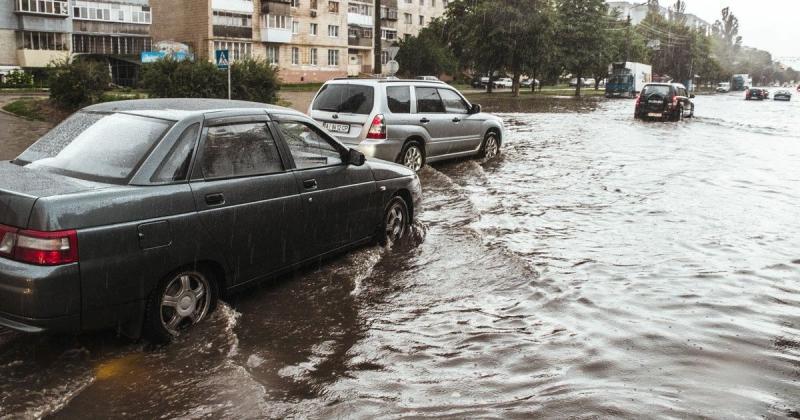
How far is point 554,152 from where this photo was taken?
58.0 feet

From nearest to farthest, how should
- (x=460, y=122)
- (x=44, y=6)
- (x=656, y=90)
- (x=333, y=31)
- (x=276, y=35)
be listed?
(x=460, y=122)
(x=656, y=90)
(x=44, y=6)
(x=276, y=35)
(x=333, y=31)

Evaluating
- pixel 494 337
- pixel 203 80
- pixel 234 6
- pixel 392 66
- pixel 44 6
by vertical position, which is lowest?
A: pixel 494 337

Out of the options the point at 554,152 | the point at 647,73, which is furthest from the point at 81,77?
the point at 647,73

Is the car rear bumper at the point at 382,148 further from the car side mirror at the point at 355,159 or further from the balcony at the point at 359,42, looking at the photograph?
the balcony at the point at 359,42

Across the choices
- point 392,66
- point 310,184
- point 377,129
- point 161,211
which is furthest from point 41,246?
point 392,66

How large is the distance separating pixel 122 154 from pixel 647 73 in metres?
75.2

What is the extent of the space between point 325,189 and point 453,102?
8078mm

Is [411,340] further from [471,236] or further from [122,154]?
[471,236]

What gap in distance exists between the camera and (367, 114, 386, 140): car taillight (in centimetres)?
1158

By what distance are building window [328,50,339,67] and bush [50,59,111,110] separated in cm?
4488

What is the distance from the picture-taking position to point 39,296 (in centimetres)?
408

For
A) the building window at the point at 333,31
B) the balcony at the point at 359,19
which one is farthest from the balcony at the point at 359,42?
the building window at the point at 333,31

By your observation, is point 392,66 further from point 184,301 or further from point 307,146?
point 184,301

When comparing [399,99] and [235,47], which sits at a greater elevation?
[235,47]
